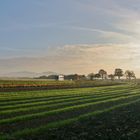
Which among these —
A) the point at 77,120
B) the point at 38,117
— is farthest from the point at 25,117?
the point at 77,120

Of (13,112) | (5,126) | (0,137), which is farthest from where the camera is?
(13,112)

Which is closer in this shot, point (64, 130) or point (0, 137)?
point (0, 137)

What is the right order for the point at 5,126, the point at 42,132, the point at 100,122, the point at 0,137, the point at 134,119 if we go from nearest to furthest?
the point at 0,137, the point at 42,132, the point at 5,126, the point at 100,122, the point at 134,119

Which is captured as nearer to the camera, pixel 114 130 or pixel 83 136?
pixel 83 136

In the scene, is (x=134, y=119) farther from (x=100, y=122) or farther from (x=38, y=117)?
(x=38, y=117)

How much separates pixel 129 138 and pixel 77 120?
703 centimetres

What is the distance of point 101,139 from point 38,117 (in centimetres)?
921

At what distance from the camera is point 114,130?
20891 millimetres

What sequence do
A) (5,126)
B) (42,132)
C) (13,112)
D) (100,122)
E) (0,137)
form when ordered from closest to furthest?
(0,137)
(42,132)
(5,126)
(100,122)
(13,112)

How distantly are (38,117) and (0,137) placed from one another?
343 inches

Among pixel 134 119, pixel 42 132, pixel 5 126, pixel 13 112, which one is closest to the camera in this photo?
pixel 42 132

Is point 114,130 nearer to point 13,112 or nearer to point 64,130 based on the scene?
point 64,130

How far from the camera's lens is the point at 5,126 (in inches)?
862

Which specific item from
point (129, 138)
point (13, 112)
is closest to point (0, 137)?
point (129, 138)
